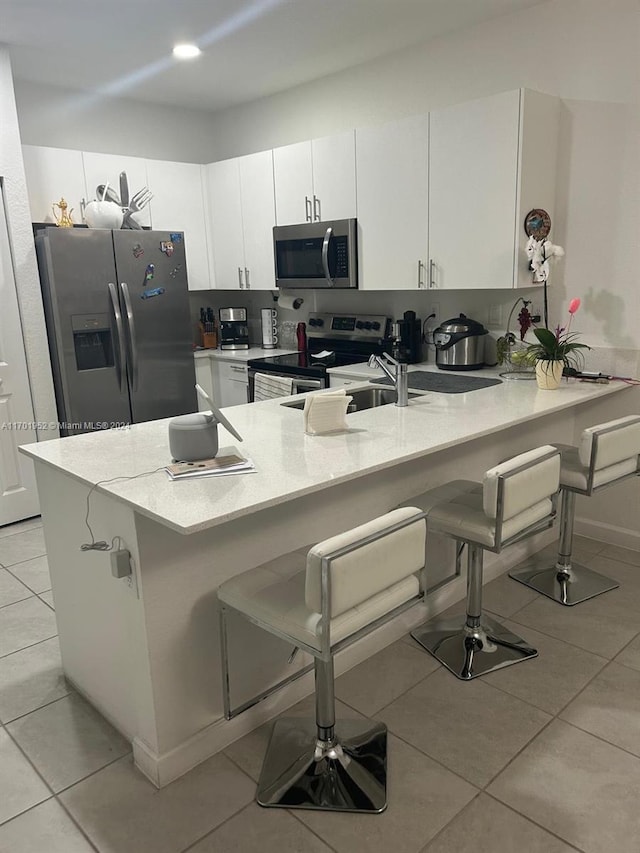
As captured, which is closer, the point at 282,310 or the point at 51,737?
the point at 51,737

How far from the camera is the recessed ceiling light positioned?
3672mm

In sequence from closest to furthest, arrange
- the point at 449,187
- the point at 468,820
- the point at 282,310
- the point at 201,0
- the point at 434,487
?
the point at 468,820 < the point at 434,487 < the point at 201,0 < the point at 449,187 < the point at 282,310

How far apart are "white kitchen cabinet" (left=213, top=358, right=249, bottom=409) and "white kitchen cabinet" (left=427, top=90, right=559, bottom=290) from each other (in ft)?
5.65

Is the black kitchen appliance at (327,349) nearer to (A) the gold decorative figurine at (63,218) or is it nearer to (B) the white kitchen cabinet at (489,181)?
(B) the white kitchen cabinet at (489,181)

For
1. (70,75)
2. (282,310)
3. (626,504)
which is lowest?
(626,504)

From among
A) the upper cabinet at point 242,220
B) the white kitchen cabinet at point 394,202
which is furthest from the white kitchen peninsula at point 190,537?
the upper cabinet at point 242,220

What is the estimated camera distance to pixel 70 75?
4.10 m

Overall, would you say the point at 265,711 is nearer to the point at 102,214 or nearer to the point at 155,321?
the point at 155,321

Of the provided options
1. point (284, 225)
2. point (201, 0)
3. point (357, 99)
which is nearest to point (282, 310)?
point (284, 225)

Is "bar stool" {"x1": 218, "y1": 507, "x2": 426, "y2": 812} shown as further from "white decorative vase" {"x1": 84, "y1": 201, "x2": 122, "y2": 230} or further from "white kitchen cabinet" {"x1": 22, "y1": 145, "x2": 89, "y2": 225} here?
"white kitchen cabinet" {"x1": 22, "y1": 145, "x2": 89, "y2": 225}

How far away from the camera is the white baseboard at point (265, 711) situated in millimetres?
1934

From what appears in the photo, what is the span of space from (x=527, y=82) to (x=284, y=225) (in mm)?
1682

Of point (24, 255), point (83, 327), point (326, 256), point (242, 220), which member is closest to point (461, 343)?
point (326, 256)

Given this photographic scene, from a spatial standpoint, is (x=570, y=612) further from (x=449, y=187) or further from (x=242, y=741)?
(x=449, y=187)
